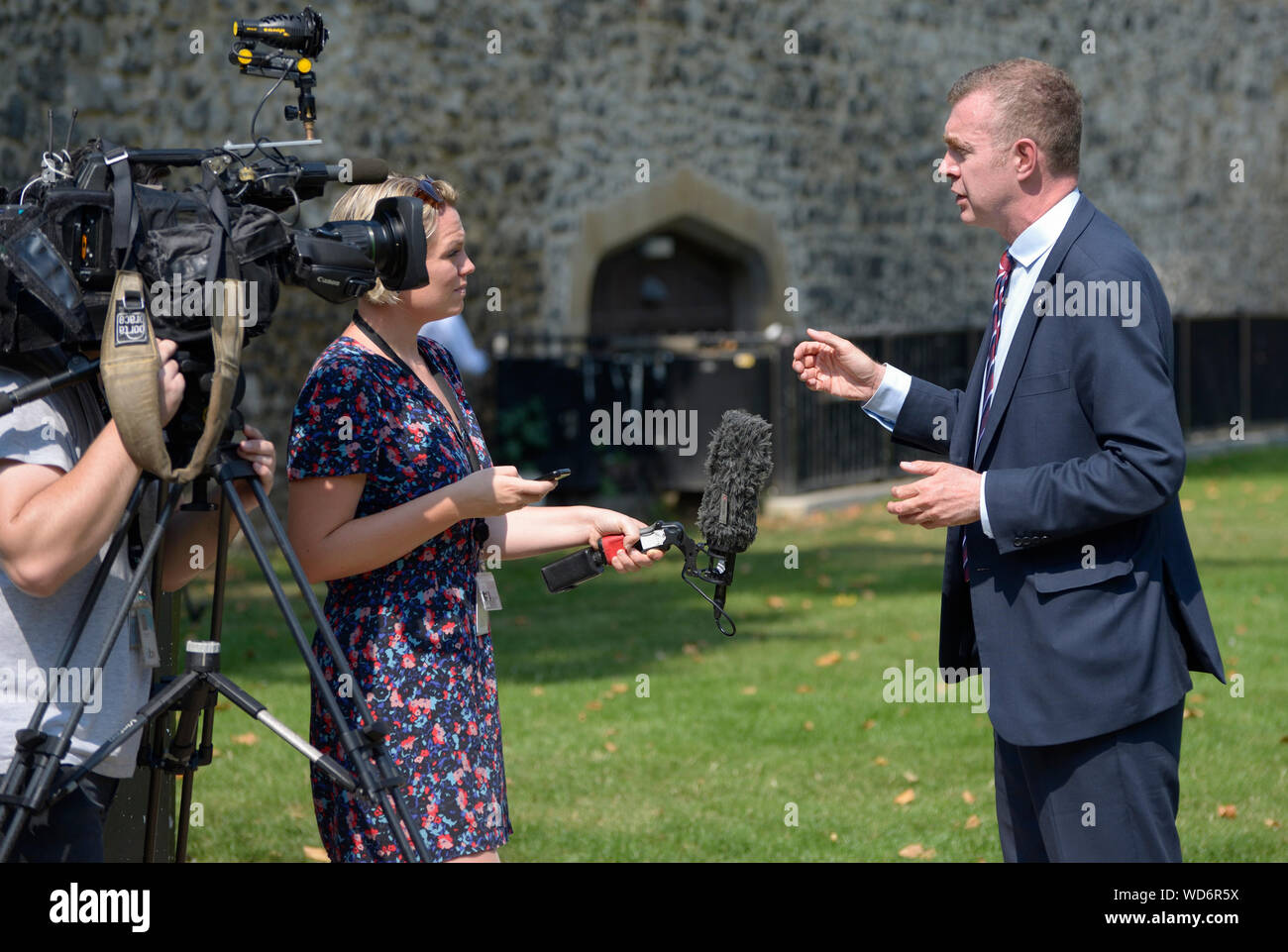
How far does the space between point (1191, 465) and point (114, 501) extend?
16731mm

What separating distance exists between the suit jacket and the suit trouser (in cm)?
8

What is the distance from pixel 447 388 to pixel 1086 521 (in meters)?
1.42

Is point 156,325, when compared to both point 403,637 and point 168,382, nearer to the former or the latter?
point 168,382

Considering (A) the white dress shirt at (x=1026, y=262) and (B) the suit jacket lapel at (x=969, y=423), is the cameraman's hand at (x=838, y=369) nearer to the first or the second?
(B) the suit jacket lapel at (x=969, y=423)

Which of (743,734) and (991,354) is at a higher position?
(991,354)

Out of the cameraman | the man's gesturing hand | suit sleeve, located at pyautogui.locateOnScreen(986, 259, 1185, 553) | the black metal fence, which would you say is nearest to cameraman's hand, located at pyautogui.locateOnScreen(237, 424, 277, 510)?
the cameraman

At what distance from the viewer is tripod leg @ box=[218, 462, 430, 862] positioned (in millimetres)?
2477

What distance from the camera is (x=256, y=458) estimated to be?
8.84ft

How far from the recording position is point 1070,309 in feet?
9.98

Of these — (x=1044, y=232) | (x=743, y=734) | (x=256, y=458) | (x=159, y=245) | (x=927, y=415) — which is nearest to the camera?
(x=159, y=245)

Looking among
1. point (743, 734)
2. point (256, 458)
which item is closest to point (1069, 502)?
point (256, 458)

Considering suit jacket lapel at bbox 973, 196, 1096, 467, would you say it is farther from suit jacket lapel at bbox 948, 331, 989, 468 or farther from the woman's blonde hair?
the woman's blonde hair

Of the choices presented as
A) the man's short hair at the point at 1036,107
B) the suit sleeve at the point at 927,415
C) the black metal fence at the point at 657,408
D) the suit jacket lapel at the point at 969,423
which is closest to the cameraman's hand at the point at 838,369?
the suit sleeve at the point at 927,415

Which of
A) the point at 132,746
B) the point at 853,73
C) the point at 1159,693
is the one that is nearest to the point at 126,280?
the point at 132,746
